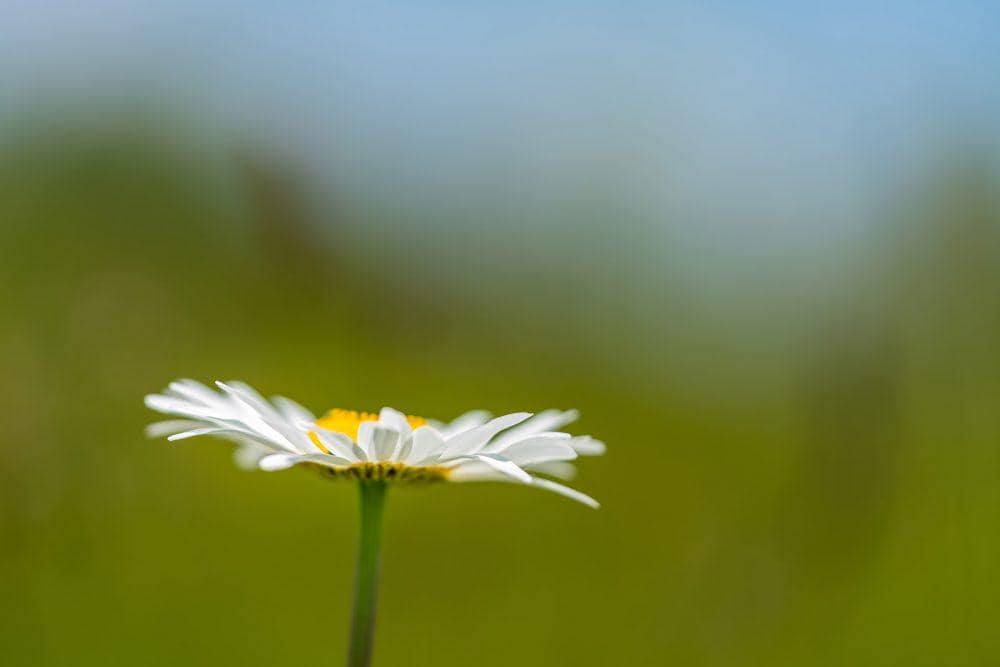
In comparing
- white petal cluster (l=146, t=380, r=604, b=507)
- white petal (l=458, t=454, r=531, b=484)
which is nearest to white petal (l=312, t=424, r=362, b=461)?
white petal cluster (l=146, t=380, r=604, b=507)

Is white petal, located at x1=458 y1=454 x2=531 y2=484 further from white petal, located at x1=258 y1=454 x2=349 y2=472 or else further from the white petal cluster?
white petal, located at x1=258 y1=454 x2=349 y2=472

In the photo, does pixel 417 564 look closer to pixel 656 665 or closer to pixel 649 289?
pixel 656 665

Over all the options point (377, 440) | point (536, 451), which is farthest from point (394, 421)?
point (536, 451)

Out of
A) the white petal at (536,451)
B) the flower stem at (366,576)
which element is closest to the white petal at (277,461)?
the flower stem at (366,576)

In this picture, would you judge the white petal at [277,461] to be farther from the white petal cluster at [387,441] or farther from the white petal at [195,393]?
the white petal at [195,393]

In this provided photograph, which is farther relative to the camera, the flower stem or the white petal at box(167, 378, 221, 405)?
the white petal at box(167, 378, 221, 405)

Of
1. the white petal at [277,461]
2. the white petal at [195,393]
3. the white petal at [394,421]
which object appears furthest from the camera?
the white petal at [195,393]

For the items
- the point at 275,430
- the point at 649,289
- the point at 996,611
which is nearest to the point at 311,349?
the point at 649,289

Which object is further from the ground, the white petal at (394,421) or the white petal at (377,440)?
the white petal at (394,421)
